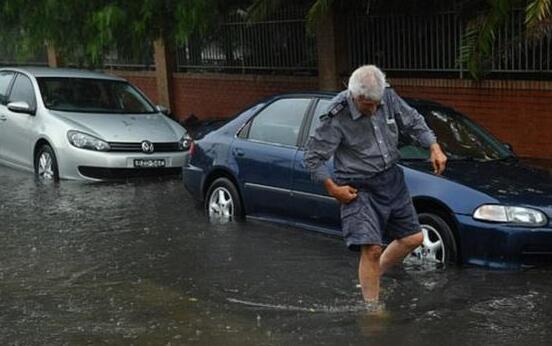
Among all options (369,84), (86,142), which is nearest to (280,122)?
(369,84)

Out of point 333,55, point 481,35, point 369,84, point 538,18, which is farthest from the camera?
point 333,55

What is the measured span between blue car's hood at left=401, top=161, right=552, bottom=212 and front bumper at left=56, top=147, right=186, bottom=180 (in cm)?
487

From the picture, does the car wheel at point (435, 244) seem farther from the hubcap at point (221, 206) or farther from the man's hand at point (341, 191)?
the hubcap at point (221, 206)

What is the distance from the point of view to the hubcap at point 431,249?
6.70 m

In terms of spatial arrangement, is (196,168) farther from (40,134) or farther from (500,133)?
(500,133)

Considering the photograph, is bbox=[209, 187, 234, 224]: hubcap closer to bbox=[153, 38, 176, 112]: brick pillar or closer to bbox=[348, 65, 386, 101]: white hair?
bbox=[348, 65, 386, 101]: white hair

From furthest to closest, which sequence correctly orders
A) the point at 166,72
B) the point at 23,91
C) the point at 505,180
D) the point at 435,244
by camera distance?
the point at 166,72
the point at 23,91
the point at 505,180
the point at 435,244

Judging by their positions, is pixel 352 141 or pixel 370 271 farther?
pixel 370 271

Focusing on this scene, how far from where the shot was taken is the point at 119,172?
11055 millimetres

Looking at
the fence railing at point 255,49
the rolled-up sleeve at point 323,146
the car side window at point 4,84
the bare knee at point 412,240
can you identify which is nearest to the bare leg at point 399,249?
the bare knee at point 412,240

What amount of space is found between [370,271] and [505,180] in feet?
6.07

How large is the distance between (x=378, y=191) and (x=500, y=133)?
6.96 metres

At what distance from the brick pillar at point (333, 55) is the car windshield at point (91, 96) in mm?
2961

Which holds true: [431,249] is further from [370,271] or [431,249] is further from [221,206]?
[221,206]
